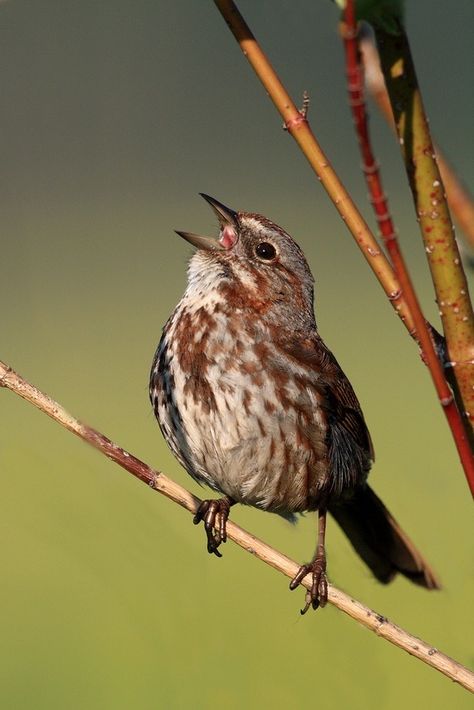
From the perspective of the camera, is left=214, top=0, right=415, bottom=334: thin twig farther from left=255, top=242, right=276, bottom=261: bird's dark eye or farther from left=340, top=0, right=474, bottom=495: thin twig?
left=255, top=242, right=276, bottom=261: bird's dark eye

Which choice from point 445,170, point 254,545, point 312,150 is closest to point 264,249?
point 254,545

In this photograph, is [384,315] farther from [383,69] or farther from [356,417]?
[383,69]

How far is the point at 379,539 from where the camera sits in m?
2.98

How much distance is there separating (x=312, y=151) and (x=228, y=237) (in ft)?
5.13

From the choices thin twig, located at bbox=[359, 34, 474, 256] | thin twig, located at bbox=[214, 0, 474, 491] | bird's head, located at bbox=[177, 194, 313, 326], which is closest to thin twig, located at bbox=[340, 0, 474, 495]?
thin twig, located at bbox=[214, 0, 474, 491]

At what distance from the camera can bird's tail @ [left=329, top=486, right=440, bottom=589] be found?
2.87 metres

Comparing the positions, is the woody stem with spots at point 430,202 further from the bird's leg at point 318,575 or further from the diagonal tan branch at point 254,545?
the bird's leg at point 318,575

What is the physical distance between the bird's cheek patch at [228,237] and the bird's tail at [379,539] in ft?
2.46

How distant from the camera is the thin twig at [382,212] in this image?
105 cm

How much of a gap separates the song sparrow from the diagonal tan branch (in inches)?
15.7

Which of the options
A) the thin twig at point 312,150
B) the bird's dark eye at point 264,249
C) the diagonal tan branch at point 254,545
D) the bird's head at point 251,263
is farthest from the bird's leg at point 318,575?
the thin twig at point 312,150

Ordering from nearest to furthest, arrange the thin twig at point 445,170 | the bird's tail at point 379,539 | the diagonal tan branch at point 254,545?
the thin twig at point 445,170 < the diagonal tan branch at point 254,545 < the bird's tail at point 379,539

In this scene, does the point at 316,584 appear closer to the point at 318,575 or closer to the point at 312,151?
the point at 318,575

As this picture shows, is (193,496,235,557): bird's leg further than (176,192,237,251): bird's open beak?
No
